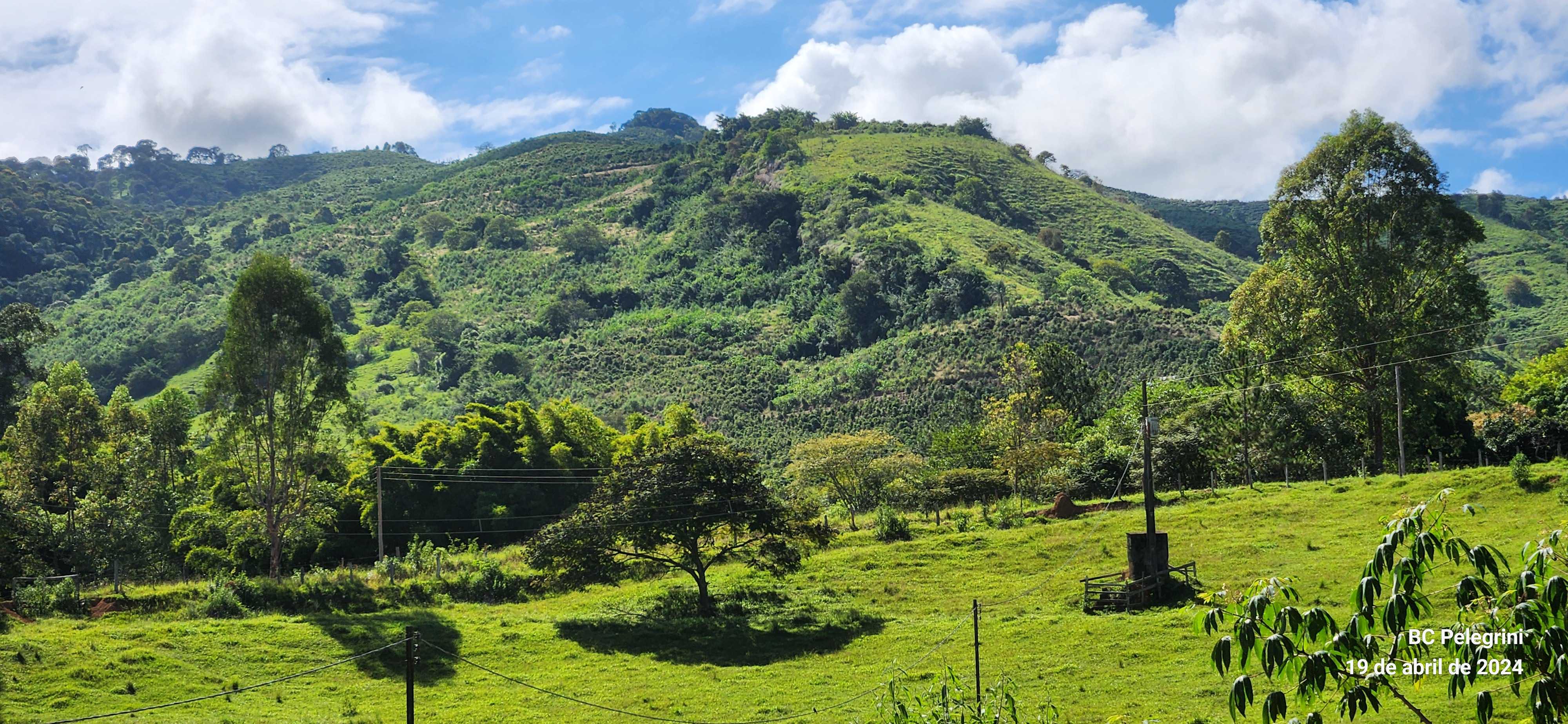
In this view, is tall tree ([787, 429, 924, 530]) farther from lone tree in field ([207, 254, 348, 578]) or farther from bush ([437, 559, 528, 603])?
lone tree in field ([207, 254, 348, 578])

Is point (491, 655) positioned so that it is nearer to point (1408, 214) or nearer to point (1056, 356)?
point (1408, 214)

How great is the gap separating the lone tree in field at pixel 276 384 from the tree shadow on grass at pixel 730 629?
44.9ft

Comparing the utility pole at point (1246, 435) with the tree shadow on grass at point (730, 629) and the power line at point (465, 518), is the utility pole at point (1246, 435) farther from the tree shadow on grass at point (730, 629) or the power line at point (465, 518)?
the power line at point (465, 518)

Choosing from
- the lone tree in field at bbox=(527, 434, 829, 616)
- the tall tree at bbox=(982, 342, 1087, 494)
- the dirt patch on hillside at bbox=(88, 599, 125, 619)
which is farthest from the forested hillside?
the dirt patch on hillside at bbox=(88, 599, 125, 619)

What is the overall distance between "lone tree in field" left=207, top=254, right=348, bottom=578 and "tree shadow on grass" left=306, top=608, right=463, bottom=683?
6.02 meters

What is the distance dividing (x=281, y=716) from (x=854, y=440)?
40.1 m

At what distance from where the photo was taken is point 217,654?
34.5m

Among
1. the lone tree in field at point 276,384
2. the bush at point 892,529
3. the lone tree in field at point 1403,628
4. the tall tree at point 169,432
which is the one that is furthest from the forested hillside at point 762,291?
the lone tree in field at point 1403,628

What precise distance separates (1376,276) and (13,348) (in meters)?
76.9

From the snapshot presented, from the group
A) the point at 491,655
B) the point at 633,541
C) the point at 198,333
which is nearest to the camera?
the point at 491,655

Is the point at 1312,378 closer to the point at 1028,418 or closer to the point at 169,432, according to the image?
the point at 1028,418

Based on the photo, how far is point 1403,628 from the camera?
576cm

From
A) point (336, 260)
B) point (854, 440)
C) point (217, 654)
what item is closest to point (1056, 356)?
point (854, 440)

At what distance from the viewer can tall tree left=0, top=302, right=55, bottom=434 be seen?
6588 centimetres
